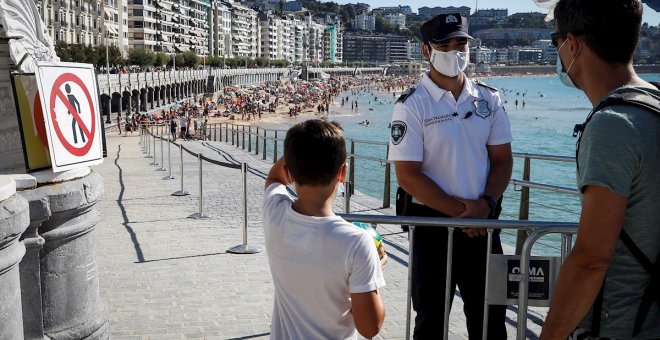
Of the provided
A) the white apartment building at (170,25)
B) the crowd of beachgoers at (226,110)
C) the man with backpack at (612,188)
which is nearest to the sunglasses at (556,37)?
the man with backpack at (612,188)

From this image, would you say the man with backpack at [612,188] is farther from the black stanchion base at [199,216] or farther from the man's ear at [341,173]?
the black stanchion base at [199,216]

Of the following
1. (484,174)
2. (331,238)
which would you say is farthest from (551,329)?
(484,174)

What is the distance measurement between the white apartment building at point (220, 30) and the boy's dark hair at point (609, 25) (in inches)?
6278

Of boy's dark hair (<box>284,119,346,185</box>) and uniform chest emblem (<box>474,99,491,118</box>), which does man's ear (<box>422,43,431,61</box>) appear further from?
boy's dark hair (<box>284,119,346,185</box>)

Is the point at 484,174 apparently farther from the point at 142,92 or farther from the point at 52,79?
the point at 142,92

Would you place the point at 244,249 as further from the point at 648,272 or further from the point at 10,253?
the point at 648,272

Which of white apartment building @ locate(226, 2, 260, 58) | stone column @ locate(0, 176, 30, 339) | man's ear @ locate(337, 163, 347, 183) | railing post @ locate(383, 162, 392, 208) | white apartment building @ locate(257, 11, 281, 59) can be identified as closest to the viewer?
man's ear @ locate(337, 163, 347, 183)

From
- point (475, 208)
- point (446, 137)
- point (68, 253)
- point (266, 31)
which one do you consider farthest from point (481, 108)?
point (266, 31)

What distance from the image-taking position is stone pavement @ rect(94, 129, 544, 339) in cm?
528

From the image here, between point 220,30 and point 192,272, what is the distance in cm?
16081

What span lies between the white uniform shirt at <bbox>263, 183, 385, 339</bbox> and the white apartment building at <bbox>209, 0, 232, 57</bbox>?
159010 millimetres

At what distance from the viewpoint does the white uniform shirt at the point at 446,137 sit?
352 centimetres

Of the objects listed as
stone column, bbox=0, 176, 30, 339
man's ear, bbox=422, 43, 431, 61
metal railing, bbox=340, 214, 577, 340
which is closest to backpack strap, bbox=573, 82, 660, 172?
metal railing, bbox=340, 214, 577, 340

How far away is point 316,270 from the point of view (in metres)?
2.39
